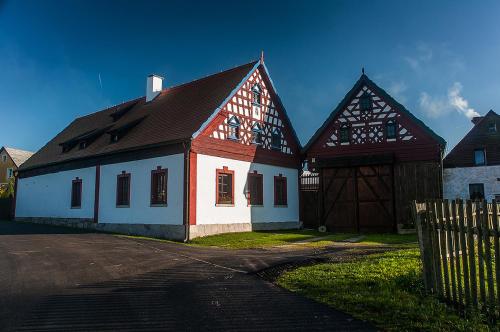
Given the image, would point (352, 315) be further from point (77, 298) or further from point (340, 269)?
point (77, 298)

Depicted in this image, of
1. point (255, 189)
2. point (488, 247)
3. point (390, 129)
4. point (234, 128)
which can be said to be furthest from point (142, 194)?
point (488, 247)

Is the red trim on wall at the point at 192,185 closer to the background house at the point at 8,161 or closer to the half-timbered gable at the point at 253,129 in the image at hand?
the half-timbered gable at the point at 253,129

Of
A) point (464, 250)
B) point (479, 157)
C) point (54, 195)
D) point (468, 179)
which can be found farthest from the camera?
point (479, 157)

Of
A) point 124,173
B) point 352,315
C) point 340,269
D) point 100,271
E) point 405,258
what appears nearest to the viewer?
point 352,315

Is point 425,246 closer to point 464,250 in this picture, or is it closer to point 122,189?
point 464,250

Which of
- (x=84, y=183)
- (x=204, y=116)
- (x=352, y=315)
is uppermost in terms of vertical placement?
(x=204, y=116)

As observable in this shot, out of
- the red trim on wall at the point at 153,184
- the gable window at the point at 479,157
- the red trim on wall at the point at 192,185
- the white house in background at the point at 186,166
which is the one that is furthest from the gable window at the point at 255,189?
the gable window at the point at 479,157

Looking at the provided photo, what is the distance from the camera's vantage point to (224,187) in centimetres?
2100

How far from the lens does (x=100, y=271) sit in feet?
31.6

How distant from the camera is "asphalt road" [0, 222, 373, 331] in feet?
18.0

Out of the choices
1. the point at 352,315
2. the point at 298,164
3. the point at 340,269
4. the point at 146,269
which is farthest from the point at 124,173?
the point at 352,315

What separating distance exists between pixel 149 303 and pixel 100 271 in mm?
3586

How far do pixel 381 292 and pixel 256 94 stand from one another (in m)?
18.2

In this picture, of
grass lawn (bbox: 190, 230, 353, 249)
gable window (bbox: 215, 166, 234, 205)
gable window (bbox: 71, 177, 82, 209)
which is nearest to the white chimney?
gable window (bbox: 71, 177, 82, 209)
